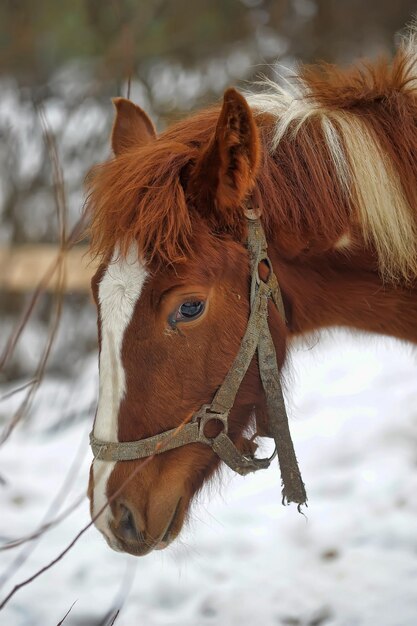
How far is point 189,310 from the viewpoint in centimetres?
179

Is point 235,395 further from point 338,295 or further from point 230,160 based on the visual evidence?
point 230,160

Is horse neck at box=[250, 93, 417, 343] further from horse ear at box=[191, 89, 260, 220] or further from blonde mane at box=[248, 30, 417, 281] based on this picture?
horse ear at box=[191, 89, 260, 220]

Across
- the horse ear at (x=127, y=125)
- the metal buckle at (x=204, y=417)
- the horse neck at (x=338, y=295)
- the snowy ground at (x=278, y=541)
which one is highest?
the horse ear at (x=127, y=125)

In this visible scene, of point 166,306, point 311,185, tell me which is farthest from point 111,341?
point 311,185

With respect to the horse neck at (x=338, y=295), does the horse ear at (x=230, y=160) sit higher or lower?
higher

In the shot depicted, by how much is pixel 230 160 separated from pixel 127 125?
0.77 meters

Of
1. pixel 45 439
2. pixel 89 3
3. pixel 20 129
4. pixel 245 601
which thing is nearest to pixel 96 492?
pixel 245 601

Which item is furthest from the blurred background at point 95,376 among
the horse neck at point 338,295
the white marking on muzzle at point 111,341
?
the horse neck at point 338,295

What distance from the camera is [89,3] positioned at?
5.75 metres

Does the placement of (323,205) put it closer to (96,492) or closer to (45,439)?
(96,492)

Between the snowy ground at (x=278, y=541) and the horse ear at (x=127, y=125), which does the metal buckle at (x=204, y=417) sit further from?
the horse ear at (x=127, y=125)

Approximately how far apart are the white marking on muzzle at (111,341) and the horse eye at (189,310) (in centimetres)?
12

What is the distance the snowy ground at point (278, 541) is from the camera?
265 centimetres

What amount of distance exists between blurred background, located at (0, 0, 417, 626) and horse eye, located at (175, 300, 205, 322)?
0.36 metres
